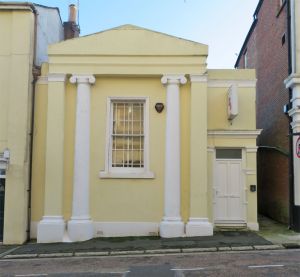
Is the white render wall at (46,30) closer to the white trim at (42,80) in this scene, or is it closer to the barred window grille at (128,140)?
the white trim at (42,80)

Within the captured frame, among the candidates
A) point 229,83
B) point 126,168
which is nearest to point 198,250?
point 126,168

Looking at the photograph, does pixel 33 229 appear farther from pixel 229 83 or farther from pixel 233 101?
pixel 229 83

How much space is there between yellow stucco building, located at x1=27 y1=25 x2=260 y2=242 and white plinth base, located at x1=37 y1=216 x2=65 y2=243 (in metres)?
0.03

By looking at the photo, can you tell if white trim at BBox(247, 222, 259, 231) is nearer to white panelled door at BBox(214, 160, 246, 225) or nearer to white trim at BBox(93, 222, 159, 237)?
white panelled door at BBox(214, 160, 246, 225)

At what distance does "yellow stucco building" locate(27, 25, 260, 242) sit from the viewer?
1198 centimetres

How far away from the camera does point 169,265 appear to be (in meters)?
8.71

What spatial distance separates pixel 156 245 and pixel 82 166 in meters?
3.19

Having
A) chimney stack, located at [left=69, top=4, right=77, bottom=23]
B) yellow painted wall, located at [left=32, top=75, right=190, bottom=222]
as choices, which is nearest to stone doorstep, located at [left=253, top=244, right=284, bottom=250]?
yellow painted wall, located at [left=32, top=75, right=190, bottom=222]

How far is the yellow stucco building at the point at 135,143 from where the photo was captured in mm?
11977

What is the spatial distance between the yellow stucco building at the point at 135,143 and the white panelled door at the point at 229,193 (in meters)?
0.03

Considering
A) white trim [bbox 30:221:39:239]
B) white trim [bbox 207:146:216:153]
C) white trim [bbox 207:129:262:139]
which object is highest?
white trim [bbox 207:129:262:139]

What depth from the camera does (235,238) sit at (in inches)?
444

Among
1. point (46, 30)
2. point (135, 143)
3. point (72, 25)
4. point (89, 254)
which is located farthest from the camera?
point (72, 25)

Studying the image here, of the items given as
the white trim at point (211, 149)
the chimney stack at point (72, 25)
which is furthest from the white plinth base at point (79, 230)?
the chimney stack at point (72, 25)
